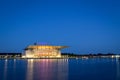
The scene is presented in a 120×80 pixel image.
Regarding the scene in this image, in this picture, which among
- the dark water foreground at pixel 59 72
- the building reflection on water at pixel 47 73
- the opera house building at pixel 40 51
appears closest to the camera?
the building reflection on water at pixel 47 73

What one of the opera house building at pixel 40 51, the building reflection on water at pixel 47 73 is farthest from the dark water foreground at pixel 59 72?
the opera house building at pixel 40 51

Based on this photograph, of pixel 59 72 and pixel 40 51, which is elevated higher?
pixel 40 51

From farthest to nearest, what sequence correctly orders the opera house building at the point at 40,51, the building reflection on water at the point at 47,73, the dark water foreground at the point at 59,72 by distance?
the opera house building at the point at 40,51
the dark water foreground at the point at 59,72
the building reflection on water at the point at 47,73

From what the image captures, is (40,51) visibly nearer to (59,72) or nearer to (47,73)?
(59,72)

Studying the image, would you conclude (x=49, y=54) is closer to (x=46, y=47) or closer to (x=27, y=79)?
(x=46, y=47)

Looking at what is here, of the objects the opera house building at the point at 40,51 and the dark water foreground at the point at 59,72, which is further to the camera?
the opera house building at the point at 40,51

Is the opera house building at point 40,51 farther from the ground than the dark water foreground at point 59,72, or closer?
farther from the ground

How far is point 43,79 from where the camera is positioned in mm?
28672

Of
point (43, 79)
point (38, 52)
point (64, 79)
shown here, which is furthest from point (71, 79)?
point (38, 52)

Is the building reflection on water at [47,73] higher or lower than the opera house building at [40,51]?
lower

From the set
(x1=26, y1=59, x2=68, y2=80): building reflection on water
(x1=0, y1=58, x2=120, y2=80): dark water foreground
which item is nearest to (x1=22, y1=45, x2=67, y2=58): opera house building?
(x1=0, y1=58, x2=120, y2=80): dark water foreground

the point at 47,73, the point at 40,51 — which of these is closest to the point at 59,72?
the point at 47,73

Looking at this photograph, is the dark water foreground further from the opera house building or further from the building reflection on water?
the opera house building

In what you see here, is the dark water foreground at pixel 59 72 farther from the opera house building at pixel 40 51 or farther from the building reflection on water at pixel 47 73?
the opera house building at pixel 40 51
